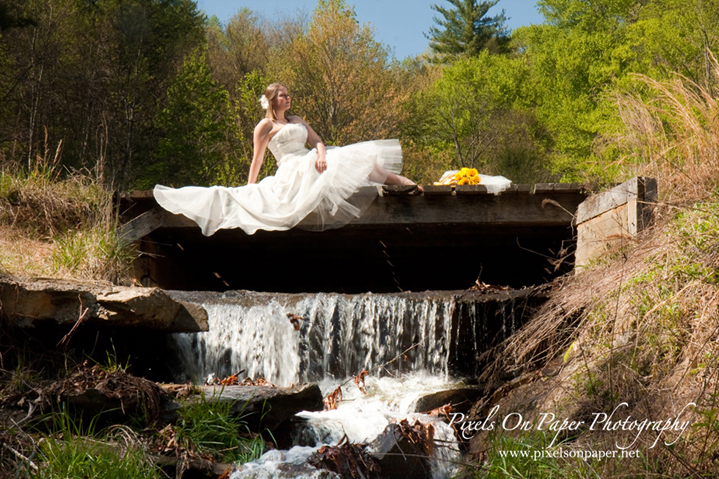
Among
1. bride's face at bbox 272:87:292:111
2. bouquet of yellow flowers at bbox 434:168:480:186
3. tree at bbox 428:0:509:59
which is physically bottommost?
bouquet of yellow flowers at bbox 434:168:480:186

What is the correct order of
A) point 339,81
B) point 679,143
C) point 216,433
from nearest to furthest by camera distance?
point 216,433, point 679,143, point 339,81

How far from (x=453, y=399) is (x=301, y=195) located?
2.70 m

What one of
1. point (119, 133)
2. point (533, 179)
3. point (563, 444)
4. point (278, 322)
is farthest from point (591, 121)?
point (563, 444)

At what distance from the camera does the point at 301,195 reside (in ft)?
21.7

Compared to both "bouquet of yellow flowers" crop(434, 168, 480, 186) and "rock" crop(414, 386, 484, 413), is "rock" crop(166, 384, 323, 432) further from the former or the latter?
"bouquet of yellow flowers" crop(434, 168, 480, 186)

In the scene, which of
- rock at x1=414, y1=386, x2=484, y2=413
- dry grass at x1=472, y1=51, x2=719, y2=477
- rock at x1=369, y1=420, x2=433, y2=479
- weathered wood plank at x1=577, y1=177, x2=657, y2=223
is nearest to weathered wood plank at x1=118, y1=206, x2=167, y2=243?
rock at x1=414, y1=386, x2=484, y2=413

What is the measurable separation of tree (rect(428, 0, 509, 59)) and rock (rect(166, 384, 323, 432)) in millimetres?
30362

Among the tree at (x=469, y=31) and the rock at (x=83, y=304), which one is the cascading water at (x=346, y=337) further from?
the tree at (x=469, y=31)

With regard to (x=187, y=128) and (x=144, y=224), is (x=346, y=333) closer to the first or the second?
(x=144, y=224)

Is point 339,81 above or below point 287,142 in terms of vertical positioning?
above

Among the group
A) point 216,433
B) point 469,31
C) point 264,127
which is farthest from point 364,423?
point 469,31

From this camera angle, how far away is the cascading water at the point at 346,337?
18.0ft

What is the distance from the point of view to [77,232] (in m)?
6.57

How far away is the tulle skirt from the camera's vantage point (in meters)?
6.56
